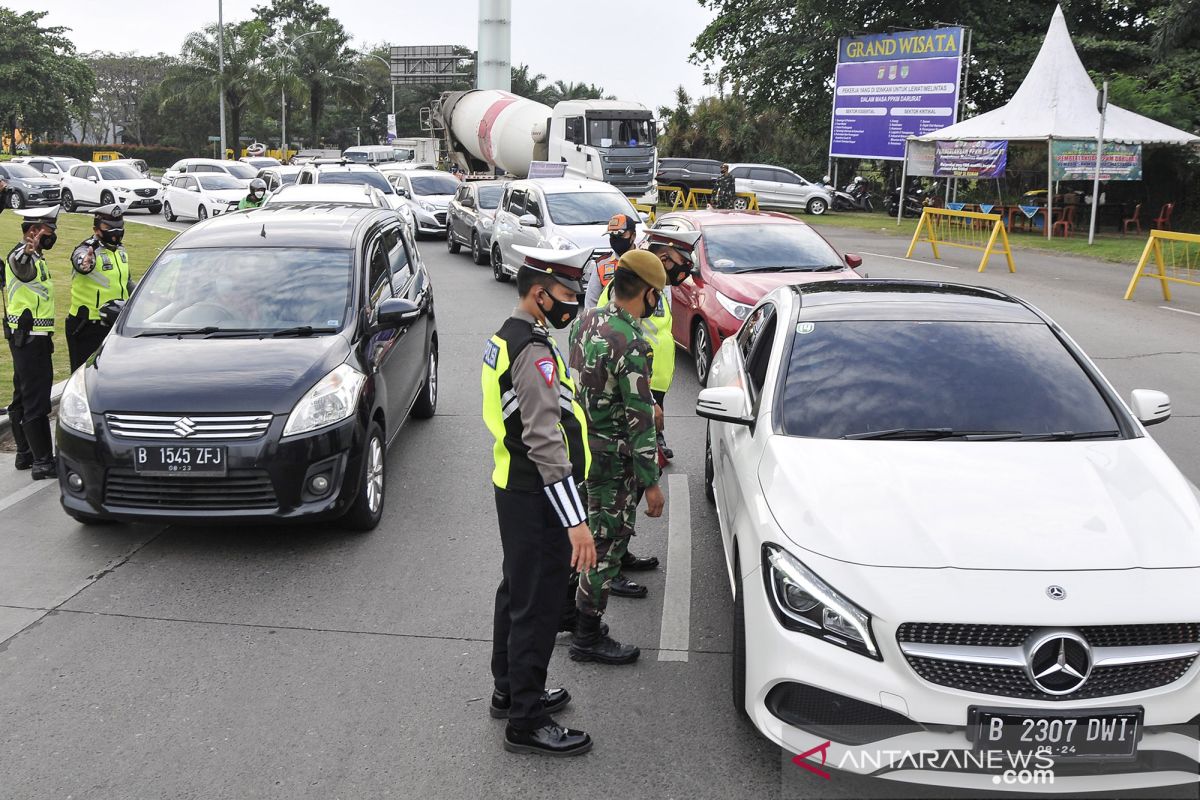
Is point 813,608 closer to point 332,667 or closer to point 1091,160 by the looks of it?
point 332,667

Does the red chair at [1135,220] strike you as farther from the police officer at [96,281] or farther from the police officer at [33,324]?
the police officer at [33,324]

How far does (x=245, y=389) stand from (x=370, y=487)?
94 centimetres

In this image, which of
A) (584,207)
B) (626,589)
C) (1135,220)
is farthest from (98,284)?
(1135,220)

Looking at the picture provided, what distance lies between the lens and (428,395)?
909 centimetres

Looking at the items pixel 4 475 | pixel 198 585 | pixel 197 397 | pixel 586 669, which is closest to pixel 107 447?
pixel 197 397

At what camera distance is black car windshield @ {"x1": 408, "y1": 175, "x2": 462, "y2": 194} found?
90.6 feet

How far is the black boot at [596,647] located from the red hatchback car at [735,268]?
17.4 feet

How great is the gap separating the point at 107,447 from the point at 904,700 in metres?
4.39

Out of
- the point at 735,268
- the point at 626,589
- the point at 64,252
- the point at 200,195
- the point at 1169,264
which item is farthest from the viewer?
the point at 200,195

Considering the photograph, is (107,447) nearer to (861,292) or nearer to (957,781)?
(861,292)


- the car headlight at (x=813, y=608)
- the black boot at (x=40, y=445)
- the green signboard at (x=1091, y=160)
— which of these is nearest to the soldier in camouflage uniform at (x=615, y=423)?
the car headlight at (x=813, y=608)

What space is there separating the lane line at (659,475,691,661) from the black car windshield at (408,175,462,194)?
70.7ft

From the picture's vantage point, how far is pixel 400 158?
49.3 meters

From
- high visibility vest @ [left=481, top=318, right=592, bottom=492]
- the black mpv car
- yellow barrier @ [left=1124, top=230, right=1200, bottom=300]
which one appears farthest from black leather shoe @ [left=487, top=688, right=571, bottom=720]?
yellow barrier @ [left=1124, top=230, right=1200, bottom=300]
